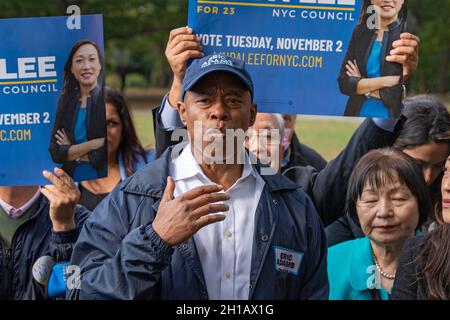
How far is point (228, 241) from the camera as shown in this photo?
2938mm

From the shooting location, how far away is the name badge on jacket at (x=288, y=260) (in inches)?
116

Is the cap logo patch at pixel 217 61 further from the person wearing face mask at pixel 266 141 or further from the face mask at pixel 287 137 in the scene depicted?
the face mask at pixel 287 137

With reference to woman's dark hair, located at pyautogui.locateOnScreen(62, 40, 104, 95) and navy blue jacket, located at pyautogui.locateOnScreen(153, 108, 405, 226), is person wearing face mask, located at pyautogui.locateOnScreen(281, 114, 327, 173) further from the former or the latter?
woman's dark hair, located at pyautogui.locateOnScreen(62, 40, 104, 95)

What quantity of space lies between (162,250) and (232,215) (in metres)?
0.33

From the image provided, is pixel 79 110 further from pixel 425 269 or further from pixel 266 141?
pixel 425 269

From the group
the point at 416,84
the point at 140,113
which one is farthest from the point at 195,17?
the point at 416,84

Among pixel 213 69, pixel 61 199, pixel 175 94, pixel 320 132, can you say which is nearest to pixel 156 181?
pixel 213 69

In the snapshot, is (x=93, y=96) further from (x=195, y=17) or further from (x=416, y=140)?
(x=416, y=140)

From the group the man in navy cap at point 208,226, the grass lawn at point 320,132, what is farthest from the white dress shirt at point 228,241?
the grass lawn at point 320,132

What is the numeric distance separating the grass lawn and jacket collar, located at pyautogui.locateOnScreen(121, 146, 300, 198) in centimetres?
937

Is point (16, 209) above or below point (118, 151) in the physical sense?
below

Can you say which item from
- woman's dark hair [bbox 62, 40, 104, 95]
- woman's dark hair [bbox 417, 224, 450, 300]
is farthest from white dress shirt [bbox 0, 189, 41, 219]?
woman's dark hair [bbox 417, 224, 450, 300]

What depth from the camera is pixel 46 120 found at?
3770 mm

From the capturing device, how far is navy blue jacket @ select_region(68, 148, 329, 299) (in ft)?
9.08
